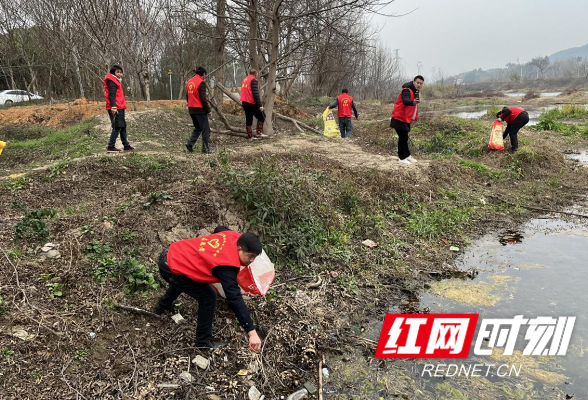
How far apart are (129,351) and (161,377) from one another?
347 mm

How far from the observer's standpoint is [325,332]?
343 centimetres

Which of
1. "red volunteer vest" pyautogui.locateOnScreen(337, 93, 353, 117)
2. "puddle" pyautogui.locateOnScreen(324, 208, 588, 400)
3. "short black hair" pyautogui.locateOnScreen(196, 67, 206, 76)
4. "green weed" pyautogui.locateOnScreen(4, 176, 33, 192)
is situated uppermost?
"short black hair" pyautogui.locateOnScreen(196, 67, 206, 76)

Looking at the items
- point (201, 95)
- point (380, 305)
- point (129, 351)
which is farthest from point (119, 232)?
point (201, 95)

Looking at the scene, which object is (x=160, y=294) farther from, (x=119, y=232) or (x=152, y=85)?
(x=152, y=85)

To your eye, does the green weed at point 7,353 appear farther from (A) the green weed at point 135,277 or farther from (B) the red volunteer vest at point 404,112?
(B) the red volunteer vest at point 404,112

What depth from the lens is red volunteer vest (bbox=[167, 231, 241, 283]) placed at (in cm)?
268

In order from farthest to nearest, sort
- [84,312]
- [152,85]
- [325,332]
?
[152,85]
[325,332]
[84,312]

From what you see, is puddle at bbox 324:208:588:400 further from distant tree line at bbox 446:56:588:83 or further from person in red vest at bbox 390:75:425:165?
distant tree line at bbox 446:56:588:83

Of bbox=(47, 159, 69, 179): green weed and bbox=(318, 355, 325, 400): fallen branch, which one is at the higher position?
bbox=(47, 159, 69, 179): green weed

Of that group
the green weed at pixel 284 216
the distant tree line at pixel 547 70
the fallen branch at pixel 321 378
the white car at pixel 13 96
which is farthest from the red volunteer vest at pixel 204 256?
the distant tree line at pixel 547 70

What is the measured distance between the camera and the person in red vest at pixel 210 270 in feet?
8.56

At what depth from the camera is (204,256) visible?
272 centimetres

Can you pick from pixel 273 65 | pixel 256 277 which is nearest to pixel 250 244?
pixel 256 277

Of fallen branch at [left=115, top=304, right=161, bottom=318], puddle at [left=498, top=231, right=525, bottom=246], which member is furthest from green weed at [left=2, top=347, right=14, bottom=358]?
puddle at [left=498, top=231, right=525, bottom=246]
